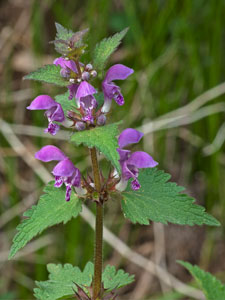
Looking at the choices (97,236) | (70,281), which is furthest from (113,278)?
(97,236)

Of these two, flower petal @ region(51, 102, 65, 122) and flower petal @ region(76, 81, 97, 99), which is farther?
flower petal @ region(51, 102, 65, 122)

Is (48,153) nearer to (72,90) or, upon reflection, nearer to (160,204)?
(72,90)

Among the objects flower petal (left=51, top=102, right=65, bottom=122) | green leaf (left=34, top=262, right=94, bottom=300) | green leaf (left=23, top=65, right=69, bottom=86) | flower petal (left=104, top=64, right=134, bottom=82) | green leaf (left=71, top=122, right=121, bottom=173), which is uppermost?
flower petal (left=104, top=64, right=134, bottom=82)

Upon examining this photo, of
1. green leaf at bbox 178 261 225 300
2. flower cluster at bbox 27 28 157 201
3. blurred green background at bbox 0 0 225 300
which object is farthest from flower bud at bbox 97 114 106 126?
blurred green background at bbox 0 0 225 300

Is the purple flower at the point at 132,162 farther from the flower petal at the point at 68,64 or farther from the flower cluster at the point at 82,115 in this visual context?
the flower petal at the point at 68,64

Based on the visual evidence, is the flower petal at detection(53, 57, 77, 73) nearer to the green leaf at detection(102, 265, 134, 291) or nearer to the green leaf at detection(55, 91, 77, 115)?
the green leaf at detection(55, 91, 77, 115)

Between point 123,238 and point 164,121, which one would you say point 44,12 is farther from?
point 123,238
